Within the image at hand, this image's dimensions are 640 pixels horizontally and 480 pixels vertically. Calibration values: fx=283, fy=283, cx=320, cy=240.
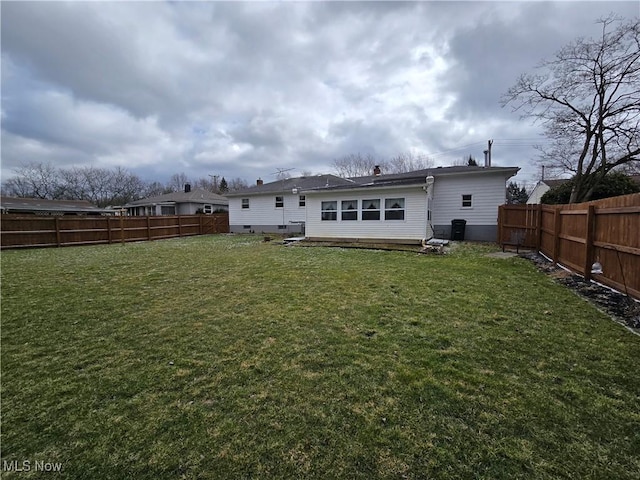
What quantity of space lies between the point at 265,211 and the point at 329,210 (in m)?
8.27

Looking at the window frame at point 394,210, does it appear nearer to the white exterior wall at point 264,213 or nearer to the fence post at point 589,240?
the fence post at point 589,240

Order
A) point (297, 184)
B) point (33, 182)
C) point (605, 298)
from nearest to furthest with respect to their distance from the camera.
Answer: point (605, 298) → point (297, 184) → point (33, 182)

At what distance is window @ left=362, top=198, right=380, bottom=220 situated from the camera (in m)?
13.1

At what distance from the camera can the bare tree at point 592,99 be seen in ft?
44.3

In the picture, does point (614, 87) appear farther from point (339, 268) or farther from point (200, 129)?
point (200, 129)

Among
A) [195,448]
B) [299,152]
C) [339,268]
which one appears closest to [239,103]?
[339,268]

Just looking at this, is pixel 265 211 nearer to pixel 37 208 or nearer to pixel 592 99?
pixel 592 99

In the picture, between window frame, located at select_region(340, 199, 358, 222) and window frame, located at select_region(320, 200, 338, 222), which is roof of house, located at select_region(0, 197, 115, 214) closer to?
window frame, located at select_region(320, 200, 338, 222)

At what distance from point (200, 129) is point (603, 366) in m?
22.5

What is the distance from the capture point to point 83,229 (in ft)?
49.1

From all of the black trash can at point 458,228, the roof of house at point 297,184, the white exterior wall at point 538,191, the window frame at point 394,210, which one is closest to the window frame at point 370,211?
the window frame at point 394,210

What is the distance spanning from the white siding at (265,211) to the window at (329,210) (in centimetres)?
526

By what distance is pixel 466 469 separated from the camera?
170 cm

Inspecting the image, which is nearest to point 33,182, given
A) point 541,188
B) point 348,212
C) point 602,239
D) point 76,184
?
point 76,184
